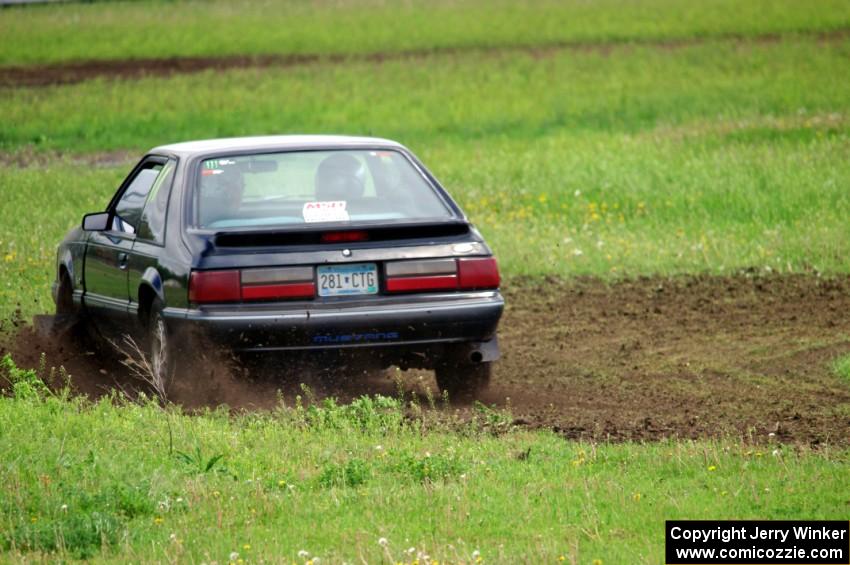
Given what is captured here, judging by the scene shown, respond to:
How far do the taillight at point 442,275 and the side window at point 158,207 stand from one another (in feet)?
4.56

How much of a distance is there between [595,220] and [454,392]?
26.6 ft

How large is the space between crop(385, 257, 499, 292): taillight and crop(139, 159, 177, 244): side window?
1.39 meters

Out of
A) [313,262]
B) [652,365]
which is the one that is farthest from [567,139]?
[313,262]

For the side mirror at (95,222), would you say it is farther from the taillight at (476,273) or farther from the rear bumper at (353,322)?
the taillight at (476,273)

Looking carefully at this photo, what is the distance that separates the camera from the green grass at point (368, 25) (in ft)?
143

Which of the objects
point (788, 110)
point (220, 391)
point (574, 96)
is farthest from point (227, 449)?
point (574, 96)

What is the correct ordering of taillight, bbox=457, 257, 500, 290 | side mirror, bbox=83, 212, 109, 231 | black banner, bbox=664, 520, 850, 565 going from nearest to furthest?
black banner, bbox=664, 520, 850, 565 < taillight, bbox=457, 257, 500, 290 < side mirror, bbox=83, 212, 109, 231

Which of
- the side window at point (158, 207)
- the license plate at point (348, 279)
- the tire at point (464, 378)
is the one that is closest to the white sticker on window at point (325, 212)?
the license plate at point (348, 279)

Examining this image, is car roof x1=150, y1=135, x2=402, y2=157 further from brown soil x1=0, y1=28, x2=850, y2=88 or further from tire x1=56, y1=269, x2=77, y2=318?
brown soil x1=0, y1=28, x2=850, y2=88

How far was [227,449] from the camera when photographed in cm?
710

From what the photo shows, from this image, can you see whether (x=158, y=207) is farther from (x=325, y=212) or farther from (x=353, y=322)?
(x=353, y=322)

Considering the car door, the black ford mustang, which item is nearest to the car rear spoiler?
the black ford mustang

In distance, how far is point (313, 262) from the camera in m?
8.25

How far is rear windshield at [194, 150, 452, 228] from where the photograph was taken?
8688mm
